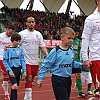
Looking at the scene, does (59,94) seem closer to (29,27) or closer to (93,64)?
(93,64)

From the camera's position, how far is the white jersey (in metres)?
7.28

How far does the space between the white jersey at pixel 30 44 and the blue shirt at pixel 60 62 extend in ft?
7.72

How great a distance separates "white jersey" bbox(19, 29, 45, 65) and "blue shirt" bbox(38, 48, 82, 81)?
235 centimetres

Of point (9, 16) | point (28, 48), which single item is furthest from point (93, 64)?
point (9, 16)

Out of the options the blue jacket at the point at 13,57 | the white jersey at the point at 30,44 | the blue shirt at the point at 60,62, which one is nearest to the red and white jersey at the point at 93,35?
the blue shirt at the point at 60,62

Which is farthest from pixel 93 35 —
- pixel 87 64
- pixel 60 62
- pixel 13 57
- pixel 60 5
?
pixel 60 5

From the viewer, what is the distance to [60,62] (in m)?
4.95

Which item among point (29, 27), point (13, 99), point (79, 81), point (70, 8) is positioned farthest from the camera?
point (70, 8)

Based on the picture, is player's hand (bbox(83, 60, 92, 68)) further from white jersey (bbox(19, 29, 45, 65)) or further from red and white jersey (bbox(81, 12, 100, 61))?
white jersey (bbox(19, 29, 45, 65))

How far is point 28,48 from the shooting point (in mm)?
7309

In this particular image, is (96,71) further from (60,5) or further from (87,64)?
(60,5)

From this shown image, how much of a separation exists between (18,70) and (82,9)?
48.0 meters

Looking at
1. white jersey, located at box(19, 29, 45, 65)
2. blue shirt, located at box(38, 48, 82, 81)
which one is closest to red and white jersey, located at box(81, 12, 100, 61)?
blue shirt, located at box(38, 48, 82, 81)

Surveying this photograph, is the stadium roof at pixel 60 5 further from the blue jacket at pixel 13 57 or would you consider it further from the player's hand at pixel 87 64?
the player's hand at pixel 87 64
